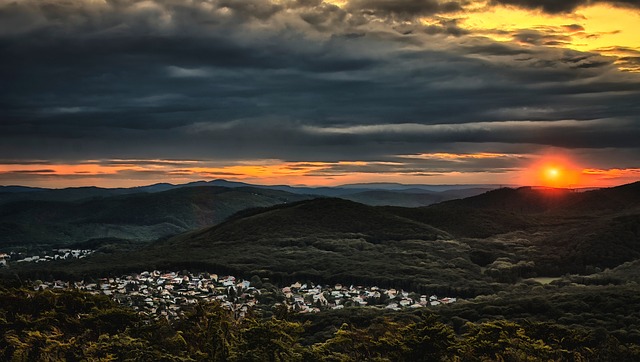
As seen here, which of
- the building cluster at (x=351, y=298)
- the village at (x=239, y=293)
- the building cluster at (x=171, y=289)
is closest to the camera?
the building cluster at (x=171, y=289)

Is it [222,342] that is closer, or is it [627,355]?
[222,342]

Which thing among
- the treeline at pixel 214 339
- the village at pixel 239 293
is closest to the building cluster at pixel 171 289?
the village at pixel 239 293

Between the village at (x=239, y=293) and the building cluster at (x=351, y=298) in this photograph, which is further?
the building cluster at (x=351, y=298)

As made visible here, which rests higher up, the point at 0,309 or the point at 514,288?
the point at 0,309

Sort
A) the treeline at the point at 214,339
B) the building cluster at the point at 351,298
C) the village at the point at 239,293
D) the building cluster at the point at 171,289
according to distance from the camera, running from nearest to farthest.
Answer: the treeline at the point at 214,339 → the building cluster at the point at 171,289 → the village at the point at 239,293 → the building cluster at the point at 351,298

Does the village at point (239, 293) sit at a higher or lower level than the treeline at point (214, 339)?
lower

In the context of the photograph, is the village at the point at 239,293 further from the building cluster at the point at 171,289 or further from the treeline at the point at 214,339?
the treeline at the point at 214,339

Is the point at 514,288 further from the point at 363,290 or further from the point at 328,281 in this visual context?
the point at 328,281

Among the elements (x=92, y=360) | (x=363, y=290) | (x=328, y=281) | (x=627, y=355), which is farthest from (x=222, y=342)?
(x=328, y=281)
